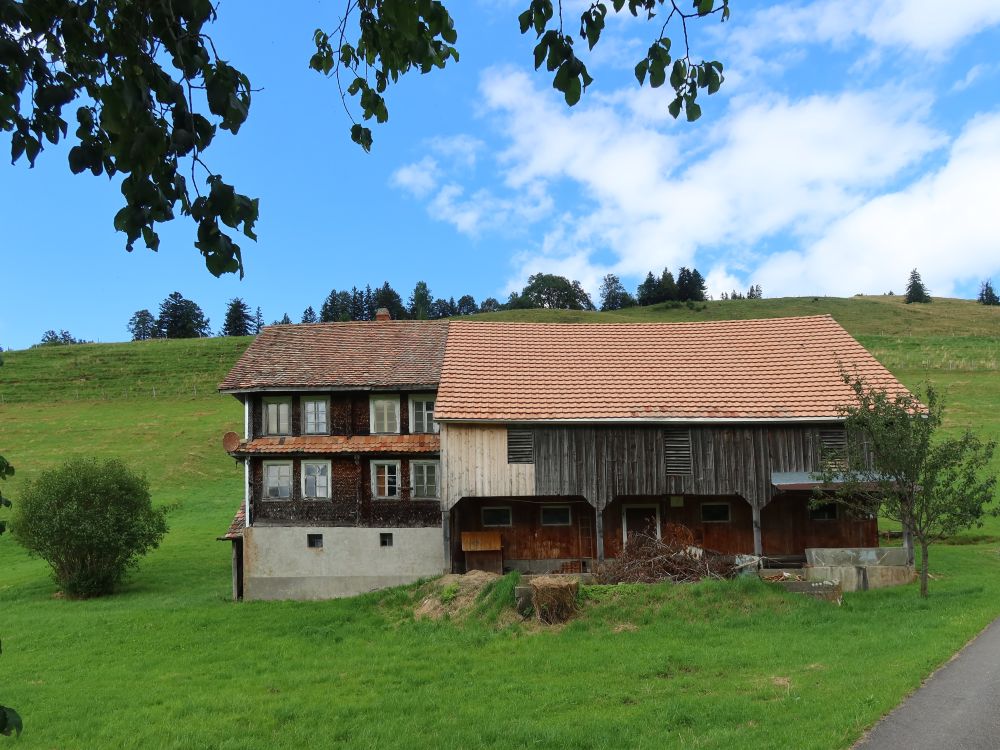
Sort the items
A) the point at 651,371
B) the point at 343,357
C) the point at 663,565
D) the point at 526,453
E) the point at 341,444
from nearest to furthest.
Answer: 1. the point at 663,565
2. the point at 526,453
3. the point at 341,444
4. the point at 651,371
5. the point at 343,357

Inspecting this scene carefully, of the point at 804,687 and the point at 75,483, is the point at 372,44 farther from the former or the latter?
the point at 75,483

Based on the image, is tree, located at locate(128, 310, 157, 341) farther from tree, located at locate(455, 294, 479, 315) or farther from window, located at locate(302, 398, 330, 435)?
window, located at locate(302, 398, 330, 435)

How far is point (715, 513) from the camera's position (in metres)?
26.4

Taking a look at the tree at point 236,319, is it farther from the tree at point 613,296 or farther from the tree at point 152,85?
the tree at point 152,85

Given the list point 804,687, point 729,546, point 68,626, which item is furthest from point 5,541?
point 804,687

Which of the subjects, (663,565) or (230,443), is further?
(230,443)

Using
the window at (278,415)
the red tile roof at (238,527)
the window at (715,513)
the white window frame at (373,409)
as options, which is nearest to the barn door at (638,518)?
the window at (715,513)

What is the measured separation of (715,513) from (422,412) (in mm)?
10731

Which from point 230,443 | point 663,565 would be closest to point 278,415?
point 230,443

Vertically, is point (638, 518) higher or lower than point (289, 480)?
lower

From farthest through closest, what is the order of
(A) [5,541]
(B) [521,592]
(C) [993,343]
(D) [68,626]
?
(C) [993,343] → (A) [5,541] → (D) [68,626] → (B) [521,592]

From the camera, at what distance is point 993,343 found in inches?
3346

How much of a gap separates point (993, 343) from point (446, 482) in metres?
82.3

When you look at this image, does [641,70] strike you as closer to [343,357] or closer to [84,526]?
[343,357]
